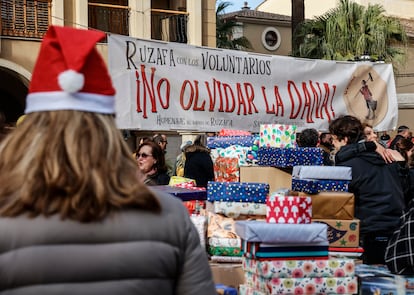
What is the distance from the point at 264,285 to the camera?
11.4 ft

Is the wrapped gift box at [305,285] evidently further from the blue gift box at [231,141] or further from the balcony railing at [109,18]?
the balcony railing at [109,18]

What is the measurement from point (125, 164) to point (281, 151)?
3.38 m

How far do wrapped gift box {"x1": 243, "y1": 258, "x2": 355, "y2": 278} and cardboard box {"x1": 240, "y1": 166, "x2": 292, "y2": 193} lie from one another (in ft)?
5.39

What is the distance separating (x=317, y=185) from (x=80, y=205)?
3024 millimetres

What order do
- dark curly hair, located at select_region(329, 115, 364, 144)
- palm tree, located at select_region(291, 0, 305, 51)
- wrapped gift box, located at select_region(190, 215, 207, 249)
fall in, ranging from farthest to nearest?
palm tree, located at select_region(291, 0, 305, 51) < dark curly hair, located at select_region(329, 115, 364, 144) < wrapped gift box, located at select_region(190, 215, 207, 249)

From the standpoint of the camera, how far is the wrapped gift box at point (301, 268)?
345 centimetres

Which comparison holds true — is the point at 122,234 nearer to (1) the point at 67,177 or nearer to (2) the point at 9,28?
(1) the point at 67,177

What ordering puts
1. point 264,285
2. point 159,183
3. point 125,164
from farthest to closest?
point 159,183 → point 264,285 → point 125,164

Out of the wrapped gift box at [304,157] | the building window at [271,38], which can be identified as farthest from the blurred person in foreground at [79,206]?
the building window at [271,38]

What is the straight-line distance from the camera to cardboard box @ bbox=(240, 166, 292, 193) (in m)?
5.23

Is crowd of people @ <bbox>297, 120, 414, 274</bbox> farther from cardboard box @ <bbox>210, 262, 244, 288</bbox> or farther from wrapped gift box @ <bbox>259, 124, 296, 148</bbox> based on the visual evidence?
cardboard box @ <bbox>210, 262, 244, 288</bbox>

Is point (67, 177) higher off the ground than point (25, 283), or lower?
higher

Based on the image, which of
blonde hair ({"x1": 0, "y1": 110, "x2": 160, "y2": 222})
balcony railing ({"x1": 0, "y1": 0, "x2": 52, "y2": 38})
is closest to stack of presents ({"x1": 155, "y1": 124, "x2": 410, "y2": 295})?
blonde hair ({"x1": 0, "y1": 110, "x2": 160, "y2": 222})

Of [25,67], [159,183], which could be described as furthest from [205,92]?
[25,67]
